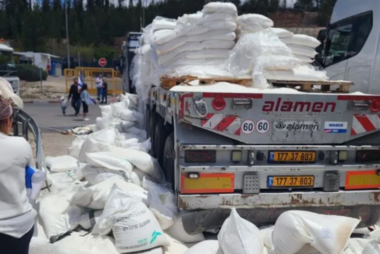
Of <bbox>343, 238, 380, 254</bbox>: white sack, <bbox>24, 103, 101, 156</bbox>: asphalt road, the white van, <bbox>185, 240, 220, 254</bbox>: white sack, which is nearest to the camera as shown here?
<bbox>343, 238, 380, 254</bbox>: white sack

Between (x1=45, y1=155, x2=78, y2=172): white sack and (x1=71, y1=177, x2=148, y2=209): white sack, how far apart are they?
5.56 ft

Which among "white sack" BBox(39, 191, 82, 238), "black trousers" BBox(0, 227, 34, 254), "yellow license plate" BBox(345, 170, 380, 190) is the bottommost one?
"white sack" BBox(39, 191, 82, 238)

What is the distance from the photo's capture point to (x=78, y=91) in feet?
44.4

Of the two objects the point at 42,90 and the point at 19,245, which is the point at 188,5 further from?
the point at 19,245

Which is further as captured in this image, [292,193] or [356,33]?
[356,33]

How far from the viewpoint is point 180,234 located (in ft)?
11.2

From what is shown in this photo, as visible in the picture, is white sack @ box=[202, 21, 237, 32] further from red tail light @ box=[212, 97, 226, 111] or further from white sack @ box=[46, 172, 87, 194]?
white sack @ box=[46, 172, 87, 194]

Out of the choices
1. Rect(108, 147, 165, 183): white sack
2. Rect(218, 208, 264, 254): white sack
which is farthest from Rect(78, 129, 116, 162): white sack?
Rect(218, 208, 264, 254): white sack

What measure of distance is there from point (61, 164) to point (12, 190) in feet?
11.1

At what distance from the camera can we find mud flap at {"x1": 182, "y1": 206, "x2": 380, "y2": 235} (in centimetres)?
335

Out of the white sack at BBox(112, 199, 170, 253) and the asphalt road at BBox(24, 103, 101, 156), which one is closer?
the white sack at BBox(112, 199, 170, 253)

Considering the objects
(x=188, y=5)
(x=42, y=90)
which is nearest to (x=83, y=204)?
(x=42, y=90)

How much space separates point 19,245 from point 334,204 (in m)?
2.61

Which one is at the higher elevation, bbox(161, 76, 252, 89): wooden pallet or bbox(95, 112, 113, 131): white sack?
bbox(161, 76, 252, 89): wooden pallet
